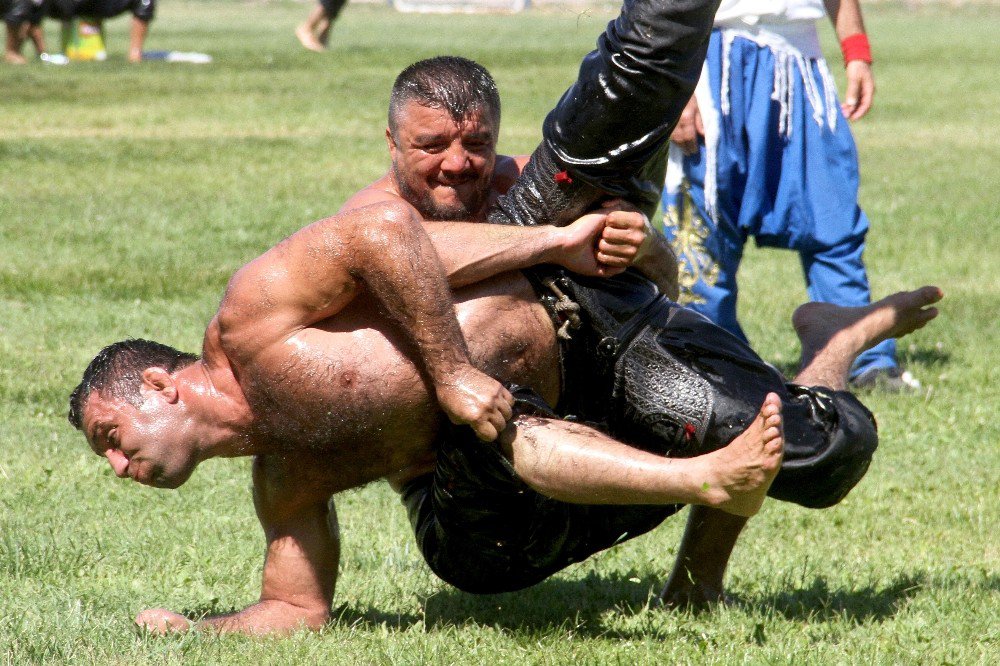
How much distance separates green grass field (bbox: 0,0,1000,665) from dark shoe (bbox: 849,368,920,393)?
0.49 ft

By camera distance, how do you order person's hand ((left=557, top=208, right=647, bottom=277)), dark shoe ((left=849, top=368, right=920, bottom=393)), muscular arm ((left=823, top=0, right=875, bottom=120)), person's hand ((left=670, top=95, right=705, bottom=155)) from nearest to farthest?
1. person's hand ((left=557, top=208, right=647, bottom=277))
2. person's hand ((left=670, top=95, right=705, bottom=155))
3. muscular arm ((left=823, top=0, right=875, bottom=120))
4. dark shoe ((left=849, top=368, right=920, bottom=393))

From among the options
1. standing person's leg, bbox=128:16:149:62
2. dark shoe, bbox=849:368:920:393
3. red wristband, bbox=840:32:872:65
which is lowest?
standing person's leg, bbox=128:16:149:62

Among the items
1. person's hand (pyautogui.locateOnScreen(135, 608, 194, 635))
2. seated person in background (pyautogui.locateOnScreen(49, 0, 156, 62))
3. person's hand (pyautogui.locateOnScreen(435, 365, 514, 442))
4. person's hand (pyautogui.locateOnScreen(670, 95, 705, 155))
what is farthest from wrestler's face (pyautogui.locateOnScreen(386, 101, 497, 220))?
seated person in background (pyautogui.locateOnScreen(49, 0, 156, 62))

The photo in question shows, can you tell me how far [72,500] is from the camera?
4887 mm

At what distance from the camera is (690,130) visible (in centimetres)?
599

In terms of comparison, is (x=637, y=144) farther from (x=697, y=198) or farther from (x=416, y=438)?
(x=697, y=198)

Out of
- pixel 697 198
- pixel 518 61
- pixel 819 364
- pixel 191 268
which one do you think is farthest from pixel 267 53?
pixel 819 364

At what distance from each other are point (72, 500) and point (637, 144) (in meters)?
2.36

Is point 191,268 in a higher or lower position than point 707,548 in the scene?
lower

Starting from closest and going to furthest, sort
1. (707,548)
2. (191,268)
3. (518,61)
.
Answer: (707,548) < (191,268) < (518,61)

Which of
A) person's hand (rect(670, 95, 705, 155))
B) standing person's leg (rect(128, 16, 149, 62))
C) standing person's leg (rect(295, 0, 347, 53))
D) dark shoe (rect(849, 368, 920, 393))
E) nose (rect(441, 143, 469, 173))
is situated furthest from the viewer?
standing person's leg (rect(295, 0, 347, 53))

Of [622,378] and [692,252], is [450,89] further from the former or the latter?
[692,252]

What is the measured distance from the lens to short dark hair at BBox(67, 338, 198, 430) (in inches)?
140

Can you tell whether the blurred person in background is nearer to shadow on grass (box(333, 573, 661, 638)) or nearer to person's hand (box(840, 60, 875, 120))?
person's hand (box(840, 60, 875, 120))
